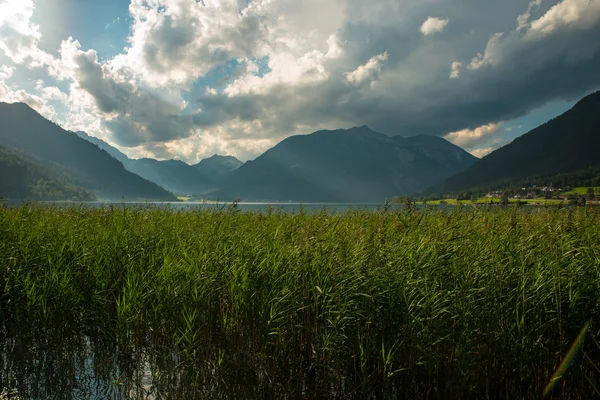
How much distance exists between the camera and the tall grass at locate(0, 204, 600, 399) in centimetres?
461

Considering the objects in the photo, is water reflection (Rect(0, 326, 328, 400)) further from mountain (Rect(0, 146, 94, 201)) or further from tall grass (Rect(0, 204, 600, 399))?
mountain (Rect(0, 146, 94, 201))

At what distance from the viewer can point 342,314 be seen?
484 cm

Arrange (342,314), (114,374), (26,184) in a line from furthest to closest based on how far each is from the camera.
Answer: (26,184) < (114,374) < (342,314)

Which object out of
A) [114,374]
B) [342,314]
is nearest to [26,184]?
[114,374]

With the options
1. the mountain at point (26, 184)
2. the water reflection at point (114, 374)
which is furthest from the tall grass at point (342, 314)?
the mountain at point (26, 184)

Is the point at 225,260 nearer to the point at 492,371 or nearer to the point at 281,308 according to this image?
the point at 281,308

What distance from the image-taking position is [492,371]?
4.68 m

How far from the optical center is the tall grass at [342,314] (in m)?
4.61

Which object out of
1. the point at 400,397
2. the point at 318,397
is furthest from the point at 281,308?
the point at 400,397

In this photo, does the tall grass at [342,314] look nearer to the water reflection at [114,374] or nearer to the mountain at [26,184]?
the water reflection at [114,374]

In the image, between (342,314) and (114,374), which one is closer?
(342,314)

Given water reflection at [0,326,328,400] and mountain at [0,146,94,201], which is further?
mountain at [0,146,94,201]

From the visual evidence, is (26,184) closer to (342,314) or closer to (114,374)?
(114,374)

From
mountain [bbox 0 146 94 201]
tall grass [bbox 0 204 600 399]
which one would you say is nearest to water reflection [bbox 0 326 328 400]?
tall grass [bbox 0 204 600 399]
